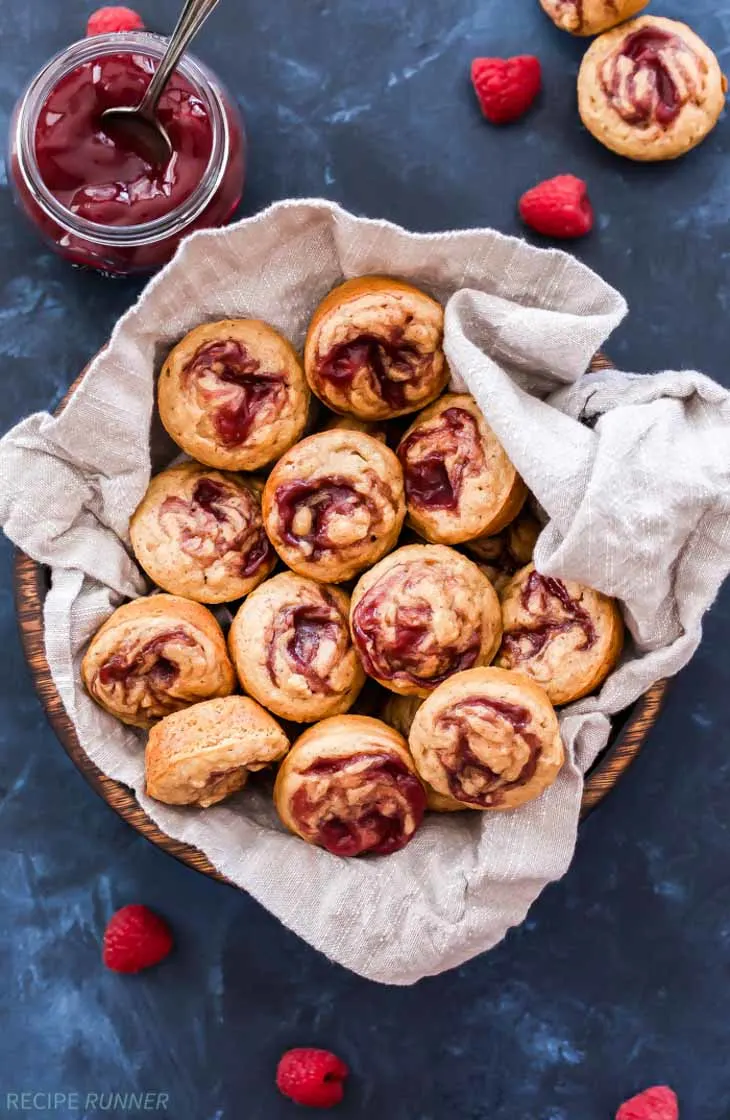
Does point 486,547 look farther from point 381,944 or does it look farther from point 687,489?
point 381,944

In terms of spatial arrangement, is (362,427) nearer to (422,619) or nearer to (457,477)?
(457,477)

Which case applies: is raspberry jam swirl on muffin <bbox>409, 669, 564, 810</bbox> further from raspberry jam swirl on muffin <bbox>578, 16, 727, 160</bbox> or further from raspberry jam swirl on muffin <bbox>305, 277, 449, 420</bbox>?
raspberry jam swirl on muffin <bbox>578, 16, 727, 160</bbox>

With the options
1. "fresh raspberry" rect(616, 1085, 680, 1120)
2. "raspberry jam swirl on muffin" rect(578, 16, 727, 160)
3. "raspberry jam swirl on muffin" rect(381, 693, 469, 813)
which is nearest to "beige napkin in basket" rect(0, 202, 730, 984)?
"raspberry jam swirl on muffin" rect(381, 693, 469, 813)

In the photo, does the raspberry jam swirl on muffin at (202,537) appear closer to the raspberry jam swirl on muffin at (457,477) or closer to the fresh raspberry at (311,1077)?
the raspberry jam swirl on muffin at (457,477)

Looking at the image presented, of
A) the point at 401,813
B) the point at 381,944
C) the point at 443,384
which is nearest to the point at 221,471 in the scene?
the point at 443,384

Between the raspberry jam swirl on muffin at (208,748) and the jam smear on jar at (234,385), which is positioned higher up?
the jam smear on jar at (234,385)

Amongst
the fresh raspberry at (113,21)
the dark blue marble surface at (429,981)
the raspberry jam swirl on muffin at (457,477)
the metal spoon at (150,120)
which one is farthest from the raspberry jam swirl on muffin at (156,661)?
the fresh raspberry at (113,21)
